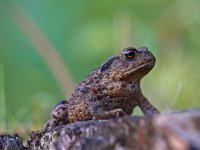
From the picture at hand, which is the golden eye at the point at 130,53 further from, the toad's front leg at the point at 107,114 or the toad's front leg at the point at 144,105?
the toad's front leg at the point at 107,114

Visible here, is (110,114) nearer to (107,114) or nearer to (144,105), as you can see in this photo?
(107,114)

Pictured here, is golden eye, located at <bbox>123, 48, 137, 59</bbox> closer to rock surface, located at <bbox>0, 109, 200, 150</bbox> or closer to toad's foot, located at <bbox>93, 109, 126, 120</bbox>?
toad's foot, located at <bbox>93, 109, 126, 120</bbox>

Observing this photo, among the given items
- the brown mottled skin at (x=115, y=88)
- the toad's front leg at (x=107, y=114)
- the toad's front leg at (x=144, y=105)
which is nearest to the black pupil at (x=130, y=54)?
the brown mottled skin at (x=115, y=88)

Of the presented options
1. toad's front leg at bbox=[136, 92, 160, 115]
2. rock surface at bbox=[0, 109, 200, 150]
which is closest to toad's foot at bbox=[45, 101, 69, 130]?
toad's front leg at bbox=[136, 92, 160, 115]

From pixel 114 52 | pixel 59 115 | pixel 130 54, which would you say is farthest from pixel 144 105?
pixel 114 52

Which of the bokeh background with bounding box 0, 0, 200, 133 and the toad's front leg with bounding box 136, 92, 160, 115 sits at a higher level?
the bokeh background with bounding box 0, 0, 200, 133

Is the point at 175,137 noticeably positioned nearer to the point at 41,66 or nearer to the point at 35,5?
the point at 41,66
